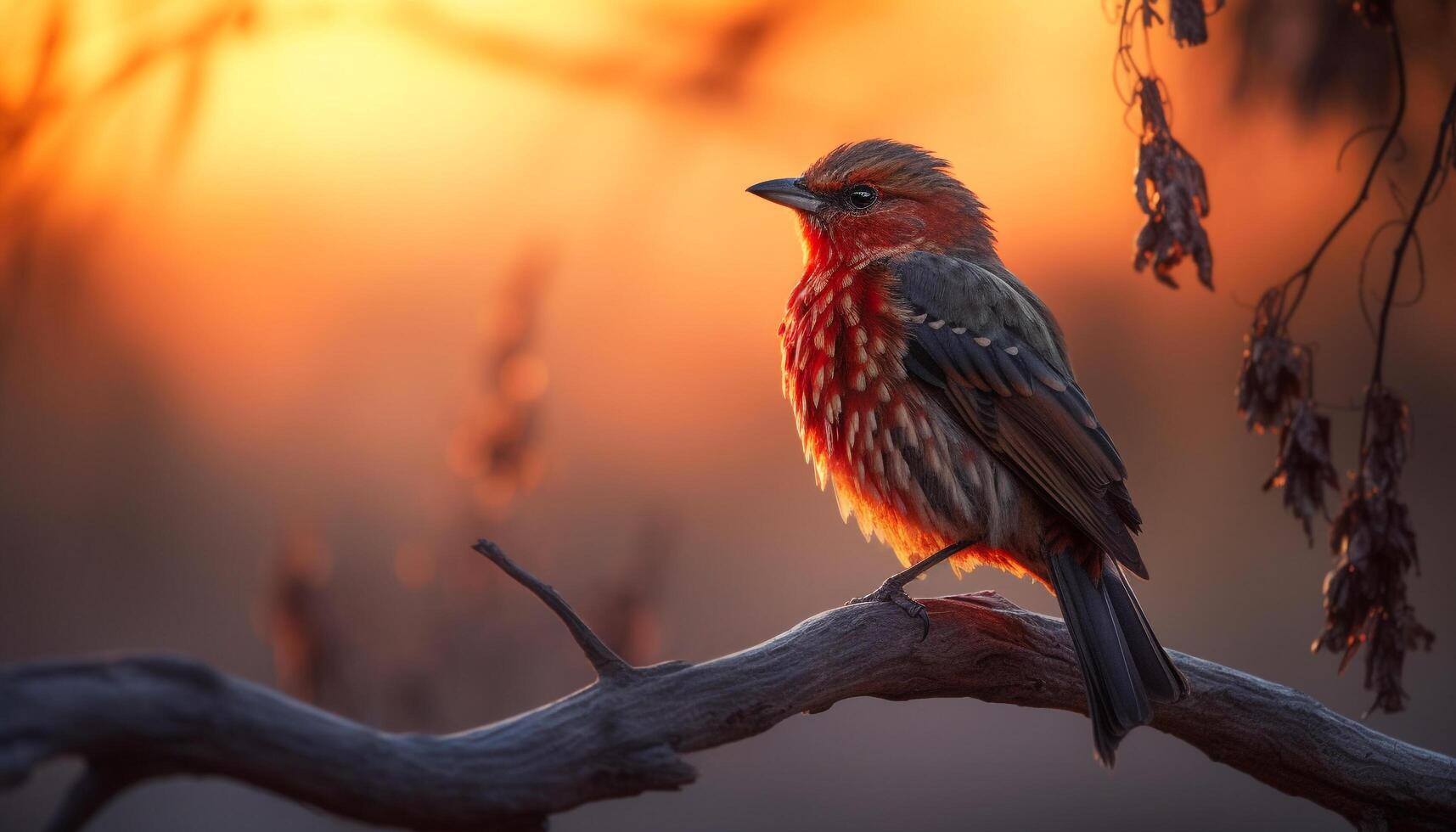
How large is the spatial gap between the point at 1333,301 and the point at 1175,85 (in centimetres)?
413

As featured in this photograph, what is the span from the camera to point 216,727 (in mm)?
2529

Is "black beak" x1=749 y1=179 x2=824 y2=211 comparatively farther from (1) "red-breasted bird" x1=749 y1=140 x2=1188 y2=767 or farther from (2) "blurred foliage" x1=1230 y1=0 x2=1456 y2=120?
(2) "blurred foliage" x1=1230 y1=0 x2=1456 y2=120

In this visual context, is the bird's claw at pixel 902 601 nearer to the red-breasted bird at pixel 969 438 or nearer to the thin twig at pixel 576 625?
the red-breasted bird at pixel 969 438

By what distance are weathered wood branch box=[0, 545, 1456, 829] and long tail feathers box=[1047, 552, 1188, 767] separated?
14 centimetres

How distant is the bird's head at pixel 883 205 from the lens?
5.41 metres

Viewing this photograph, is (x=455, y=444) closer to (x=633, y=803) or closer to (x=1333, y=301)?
(x=633, y=803)

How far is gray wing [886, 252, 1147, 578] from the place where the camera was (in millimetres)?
4414

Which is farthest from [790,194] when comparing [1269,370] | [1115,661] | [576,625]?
[576,625]

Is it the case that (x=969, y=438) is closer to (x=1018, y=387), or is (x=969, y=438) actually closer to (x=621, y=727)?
(x=1018, y=387)

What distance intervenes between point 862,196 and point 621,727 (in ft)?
9.83

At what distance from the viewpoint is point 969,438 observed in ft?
15.2

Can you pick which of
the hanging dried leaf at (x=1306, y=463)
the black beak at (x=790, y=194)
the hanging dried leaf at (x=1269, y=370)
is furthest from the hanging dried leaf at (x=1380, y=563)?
the black beak at (x=790, y=194)

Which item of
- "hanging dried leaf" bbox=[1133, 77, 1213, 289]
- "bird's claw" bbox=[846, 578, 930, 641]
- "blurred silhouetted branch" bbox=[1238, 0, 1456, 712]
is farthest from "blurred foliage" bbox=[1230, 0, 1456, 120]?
"bird's claw" bbox=[846, 578, 930, 641]

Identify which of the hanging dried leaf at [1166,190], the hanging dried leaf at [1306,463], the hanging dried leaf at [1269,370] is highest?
the hanging dried leaf at [1166,190]
